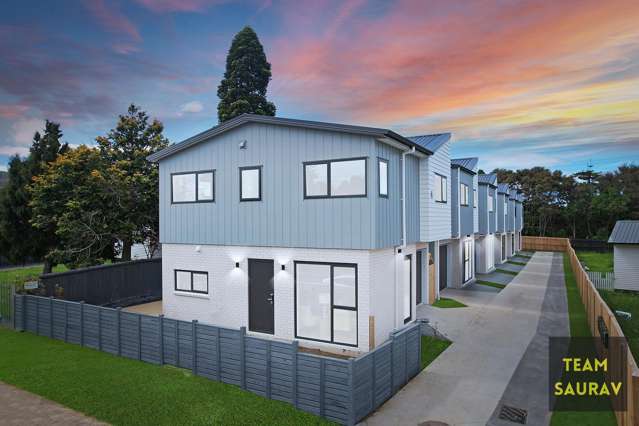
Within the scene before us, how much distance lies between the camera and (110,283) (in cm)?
1747

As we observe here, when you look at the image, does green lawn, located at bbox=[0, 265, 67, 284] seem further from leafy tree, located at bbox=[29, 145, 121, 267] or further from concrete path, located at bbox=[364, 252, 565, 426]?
concrete path, located at bbox=[364, 252, 565, 426]

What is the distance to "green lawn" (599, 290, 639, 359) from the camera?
12.4 meters

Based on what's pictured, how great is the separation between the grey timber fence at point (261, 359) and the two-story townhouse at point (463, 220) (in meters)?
11.8

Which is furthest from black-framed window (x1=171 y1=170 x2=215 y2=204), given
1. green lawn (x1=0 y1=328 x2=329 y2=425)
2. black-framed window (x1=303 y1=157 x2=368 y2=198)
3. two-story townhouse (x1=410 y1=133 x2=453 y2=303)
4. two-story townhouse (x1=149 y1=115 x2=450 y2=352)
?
two-story townhouse (x1=410 y1=133 x2=453 y2=303)

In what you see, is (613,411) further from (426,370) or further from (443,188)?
(443,188)

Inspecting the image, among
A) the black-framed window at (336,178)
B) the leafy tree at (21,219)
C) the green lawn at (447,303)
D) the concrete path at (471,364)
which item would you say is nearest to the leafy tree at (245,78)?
the leafy tree at (21,219)

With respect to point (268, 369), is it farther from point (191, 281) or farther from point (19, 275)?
point (19, 275)

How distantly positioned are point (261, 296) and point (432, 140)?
1016 cm

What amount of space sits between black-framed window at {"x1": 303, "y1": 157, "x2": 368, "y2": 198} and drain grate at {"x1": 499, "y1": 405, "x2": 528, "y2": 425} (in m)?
5.88

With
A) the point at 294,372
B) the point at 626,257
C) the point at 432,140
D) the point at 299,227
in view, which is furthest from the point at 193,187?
the point at 626,257

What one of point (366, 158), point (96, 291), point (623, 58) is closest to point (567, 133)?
point (623, 58)

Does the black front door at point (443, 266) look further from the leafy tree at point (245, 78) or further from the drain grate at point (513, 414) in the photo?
the leafy tree at point (245, 78)

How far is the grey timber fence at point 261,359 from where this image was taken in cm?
739

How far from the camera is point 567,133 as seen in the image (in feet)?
137
